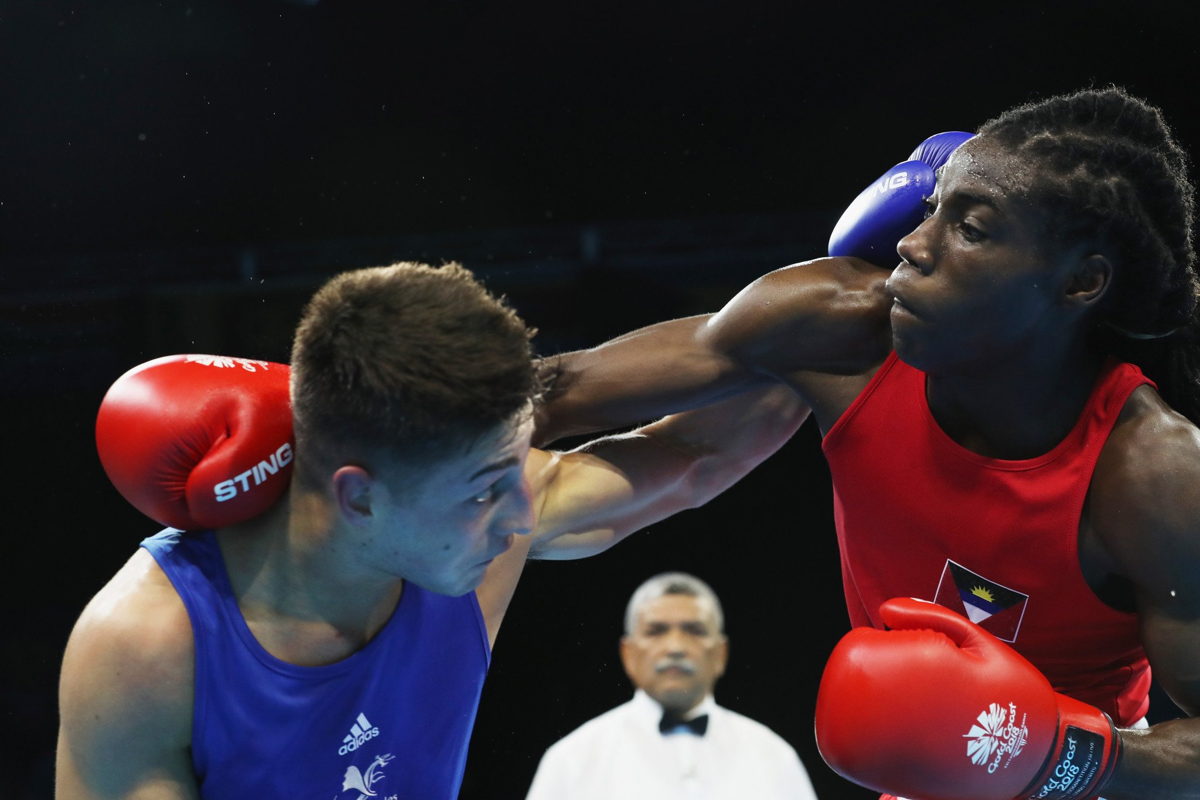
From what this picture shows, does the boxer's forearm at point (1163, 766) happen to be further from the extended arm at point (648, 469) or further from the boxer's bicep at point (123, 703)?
the boxer's bicep at point (123, 703)

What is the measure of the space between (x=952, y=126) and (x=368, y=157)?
284cm

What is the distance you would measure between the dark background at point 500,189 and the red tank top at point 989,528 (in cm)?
359

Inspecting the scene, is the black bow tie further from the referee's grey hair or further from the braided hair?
the braided hair

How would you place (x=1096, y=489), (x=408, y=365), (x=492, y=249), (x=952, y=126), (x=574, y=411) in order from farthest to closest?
(x=952, y=126) < (x=492, y=249) < (x=574, y=411) < (x=1096, y=489) < (x=408, y=365)

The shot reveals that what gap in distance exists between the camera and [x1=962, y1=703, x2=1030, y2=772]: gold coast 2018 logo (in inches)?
68.2

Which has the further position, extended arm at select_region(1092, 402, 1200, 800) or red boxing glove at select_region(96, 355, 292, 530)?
extended arm at select_region(1092, 402, 1200, 800)

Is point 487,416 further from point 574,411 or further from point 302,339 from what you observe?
point 574,411

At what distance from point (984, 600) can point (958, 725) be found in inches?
10.5

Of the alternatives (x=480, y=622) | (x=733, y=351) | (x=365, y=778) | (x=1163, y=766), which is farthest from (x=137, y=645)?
(x=1163, y=766)

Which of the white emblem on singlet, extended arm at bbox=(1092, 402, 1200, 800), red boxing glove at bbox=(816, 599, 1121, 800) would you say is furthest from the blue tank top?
extended arm at bbox=(1092, 402, 1200, 800)

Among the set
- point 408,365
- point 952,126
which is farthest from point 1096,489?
point 952,126

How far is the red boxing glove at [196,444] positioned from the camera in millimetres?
1566

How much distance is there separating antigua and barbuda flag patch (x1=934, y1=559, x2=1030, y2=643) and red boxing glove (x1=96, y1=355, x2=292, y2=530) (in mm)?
1012

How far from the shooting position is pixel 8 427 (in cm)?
572
